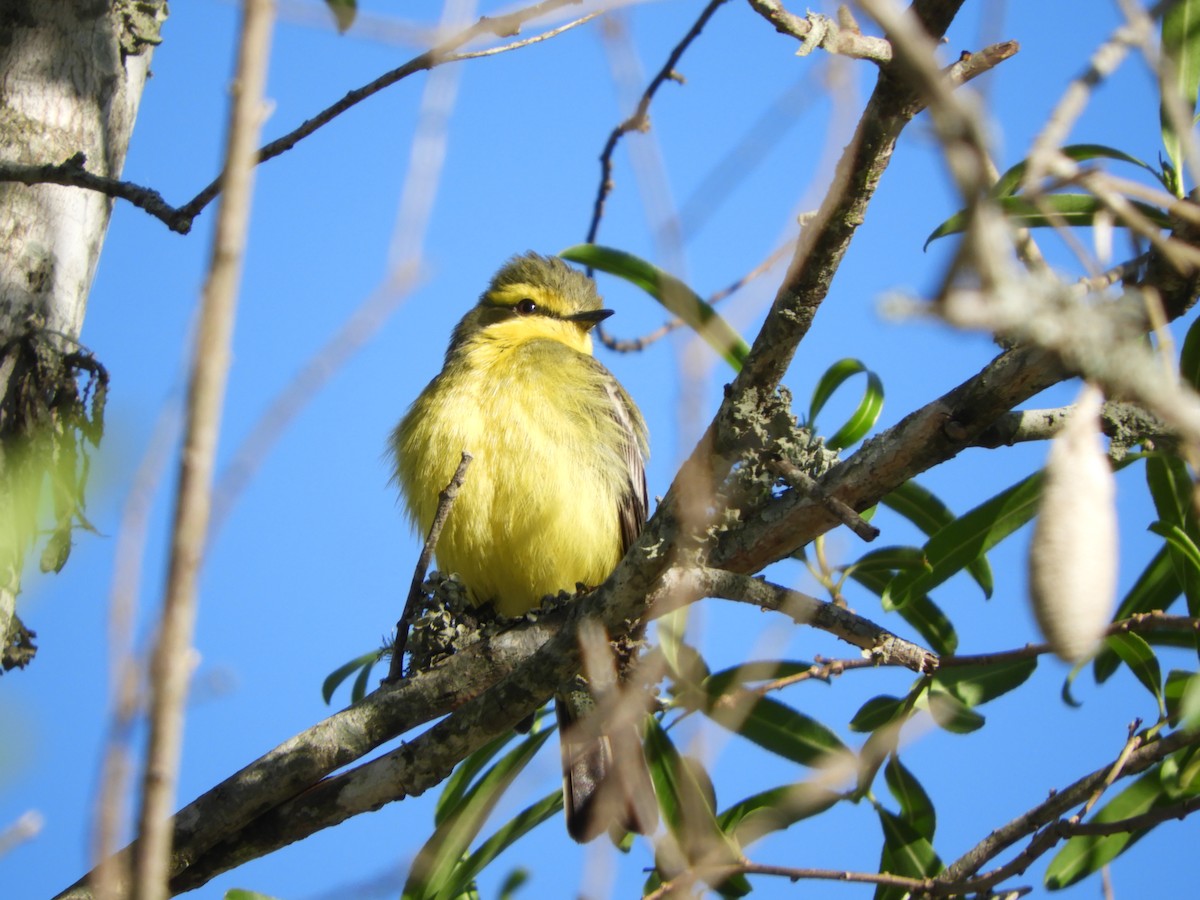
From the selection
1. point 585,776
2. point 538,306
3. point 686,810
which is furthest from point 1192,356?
point 538,306

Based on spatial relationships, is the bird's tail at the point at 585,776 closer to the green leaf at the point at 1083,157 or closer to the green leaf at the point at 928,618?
the green leaf at the point at 928,618

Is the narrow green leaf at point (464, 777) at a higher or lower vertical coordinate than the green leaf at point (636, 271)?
lower

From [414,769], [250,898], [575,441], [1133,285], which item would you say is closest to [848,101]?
[1133,285]

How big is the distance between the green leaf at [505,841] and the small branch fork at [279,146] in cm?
241

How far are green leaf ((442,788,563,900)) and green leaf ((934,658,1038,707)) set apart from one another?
1.61 meters

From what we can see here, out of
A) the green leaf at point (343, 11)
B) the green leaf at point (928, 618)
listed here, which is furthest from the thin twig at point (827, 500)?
the green leaf at point (343, 11)

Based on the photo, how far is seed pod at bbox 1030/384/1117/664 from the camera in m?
0.99

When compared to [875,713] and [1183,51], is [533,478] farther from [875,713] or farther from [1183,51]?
[1183,51]

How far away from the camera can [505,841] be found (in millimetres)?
Answer: 4281

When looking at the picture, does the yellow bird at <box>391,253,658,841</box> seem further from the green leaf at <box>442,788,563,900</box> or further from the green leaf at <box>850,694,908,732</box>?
the green leaf at <box>850,694,908,732</box>

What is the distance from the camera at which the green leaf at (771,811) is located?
145 inches

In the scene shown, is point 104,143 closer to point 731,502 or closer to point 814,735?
point 731,502

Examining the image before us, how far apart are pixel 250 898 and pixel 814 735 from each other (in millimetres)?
2083

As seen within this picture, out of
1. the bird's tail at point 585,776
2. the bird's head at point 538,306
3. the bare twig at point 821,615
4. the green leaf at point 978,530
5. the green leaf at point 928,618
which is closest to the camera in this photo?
the bare twig at point 821,615
